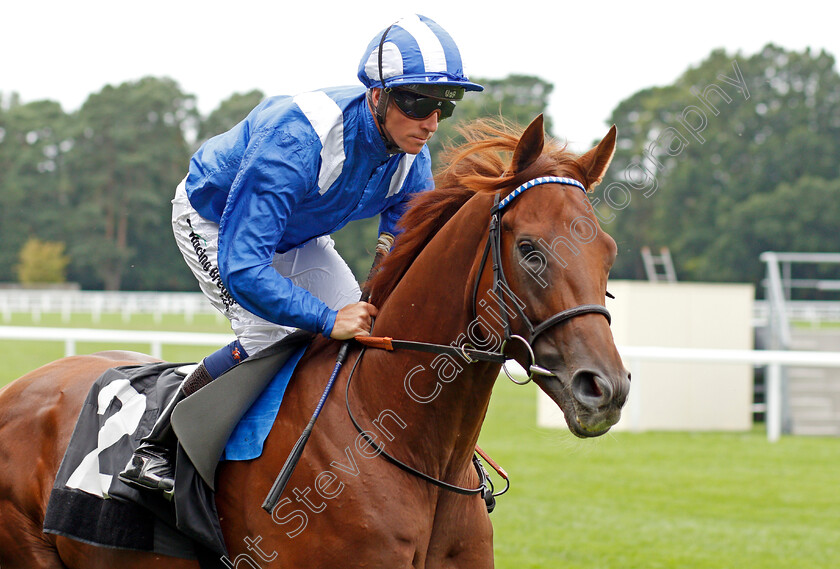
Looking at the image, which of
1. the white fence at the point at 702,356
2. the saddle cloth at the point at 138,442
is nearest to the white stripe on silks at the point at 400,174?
the saddle cloth at the point at 138,442

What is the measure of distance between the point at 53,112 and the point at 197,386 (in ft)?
197

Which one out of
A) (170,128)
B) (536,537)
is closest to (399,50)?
(536,537)

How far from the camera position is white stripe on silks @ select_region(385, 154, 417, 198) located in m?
2.98

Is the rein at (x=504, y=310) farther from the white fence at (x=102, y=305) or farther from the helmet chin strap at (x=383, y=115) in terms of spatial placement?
the white fence at (x=102, y=305)

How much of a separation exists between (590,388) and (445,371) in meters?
0.50

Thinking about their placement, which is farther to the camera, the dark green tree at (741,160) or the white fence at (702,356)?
the dark green tree at (741,160)

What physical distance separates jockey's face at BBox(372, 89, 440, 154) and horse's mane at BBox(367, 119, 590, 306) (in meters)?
0.10

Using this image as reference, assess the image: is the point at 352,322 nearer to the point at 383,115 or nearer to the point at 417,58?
the point at 383,115

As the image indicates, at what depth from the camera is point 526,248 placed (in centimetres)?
221

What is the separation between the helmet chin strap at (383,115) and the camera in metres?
2.60

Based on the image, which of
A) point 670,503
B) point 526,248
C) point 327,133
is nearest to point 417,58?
point 327,133

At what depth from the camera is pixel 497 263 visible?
2252mm

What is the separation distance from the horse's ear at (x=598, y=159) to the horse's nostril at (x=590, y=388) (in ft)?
2.05

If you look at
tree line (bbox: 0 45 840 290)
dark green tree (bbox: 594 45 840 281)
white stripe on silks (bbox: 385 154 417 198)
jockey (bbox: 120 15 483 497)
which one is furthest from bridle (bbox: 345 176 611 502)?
dark green tree (bbox: 594 45 840 281)
